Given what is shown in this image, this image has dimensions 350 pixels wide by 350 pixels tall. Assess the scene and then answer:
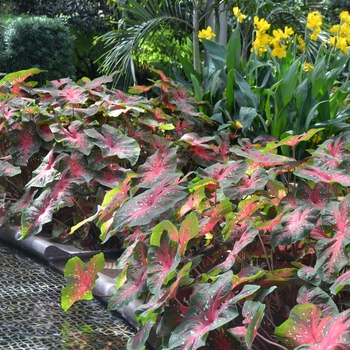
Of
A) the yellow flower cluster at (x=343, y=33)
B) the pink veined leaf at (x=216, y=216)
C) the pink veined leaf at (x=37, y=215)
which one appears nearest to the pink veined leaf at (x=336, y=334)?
the pink veined leaf at (x=216, y=216)

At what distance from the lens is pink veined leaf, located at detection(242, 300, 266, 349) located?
5.02 ft

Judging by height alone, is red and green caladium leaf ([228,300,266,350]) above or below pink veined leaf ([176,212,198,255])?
below

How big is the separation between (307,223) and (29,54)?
22.9 ft

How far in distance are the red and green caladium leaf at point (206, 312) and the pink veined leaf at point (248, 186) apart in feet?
1.47

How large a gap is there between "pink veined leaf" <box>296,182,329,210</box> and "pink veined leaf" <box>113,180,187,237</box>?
378 millimetres

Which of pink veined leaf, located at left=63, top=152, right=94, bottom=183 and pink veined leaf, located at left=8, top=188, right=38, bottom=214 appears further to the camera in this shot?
pink veined leaf, located at left=8, top=188, right=38, bottom=214

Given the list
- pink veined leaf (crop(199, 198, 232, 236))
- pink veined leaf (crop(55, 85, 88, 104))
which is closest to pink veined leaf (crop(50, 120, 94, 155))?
pink veined leaf (crop(55, 85, 88, 104))

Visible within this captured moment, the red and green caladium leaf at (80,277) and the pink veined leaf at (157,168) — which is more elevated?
the pink veined leaf at (157,168)

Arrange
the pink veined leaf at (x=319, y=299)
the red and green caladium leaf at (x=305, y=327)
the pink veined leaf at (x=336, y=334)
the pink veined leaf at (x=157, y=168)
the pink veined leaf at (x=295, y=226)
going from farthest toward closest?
the pink veined leaf at (x=157, y=168) < the pink veined leaf at (x=295, y=226) < the pink veined leaf at (x=319, y=299) < the red and green caladium leaf at (x=305, y=327) < the pink veined leaf at (x=336, y=334)

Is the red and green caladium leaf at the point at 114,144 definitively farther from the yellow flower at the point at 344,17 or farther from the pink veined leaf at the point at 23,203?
the yellow flower at the point at 344,17

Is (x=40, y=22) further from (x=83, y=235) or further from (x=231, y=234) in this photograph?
(x=231, y=234)

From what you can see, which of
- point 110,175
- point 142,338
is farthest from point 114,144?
point 142,338

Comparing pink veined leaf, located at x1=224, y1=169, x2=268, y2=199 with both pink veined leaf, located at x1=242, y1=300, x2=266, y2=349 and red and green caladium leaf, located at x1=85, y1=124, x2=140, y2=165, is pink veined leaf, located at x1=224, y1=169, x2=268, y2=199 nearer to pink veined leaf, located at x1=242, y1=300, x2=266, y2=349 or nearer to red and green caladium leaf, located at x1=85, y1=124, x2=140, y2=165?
pink veined leaf, located at x1=242, y1=300, x2=266, y2=349

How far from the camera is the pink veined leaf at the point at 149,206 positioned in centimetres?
204
